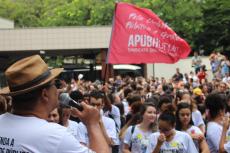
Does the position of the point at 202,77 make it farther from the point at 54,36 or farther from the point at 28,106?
the point at 28,106

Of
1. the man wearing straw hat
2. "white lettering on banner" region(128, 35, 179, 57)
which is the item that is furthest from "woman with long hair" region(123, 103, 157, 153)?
"white lettering on banner" region(128, 35, 179, 57)

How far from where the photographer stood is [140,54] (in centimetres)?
1500

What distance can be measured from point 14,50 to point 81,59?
6.52 meters

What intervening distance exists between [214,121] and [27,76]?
4.12 m

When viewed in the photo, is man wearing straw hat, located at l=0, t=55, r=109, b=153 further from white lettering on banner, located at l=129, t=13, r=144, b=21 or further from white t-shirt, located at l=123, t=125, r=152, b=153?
white lettering on banner, located at l=129, t=13, r=144, b=21

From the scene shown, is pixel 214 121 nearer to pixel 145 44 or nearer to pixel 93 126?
pixel 93 126

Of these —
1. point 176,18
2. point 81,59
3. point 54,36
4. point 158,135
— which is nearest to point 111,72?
point 54,36

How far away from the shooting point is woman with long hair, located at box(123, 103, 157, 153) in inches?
286

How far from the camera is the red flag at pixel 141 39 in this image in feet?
48.0

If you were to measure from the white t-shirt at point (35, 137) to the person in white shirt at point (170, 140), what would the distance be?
3038 mm

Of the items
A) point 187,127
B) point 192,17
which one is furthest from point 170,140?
point 192,17

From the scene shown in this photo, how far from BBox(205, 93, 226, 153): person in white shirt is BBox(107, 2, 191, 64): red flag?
7.33 metres

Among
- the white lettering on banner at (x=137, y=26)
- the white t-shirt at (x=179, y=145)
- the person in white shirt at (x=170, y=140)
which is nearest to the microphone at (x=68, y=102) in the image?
the person in white shirt at (x=170, y=140)

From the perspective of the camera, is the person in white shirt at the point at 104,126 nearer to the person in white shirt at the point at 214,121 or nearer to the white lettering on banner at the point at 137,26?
the person in white shirt at the point at 214,121
